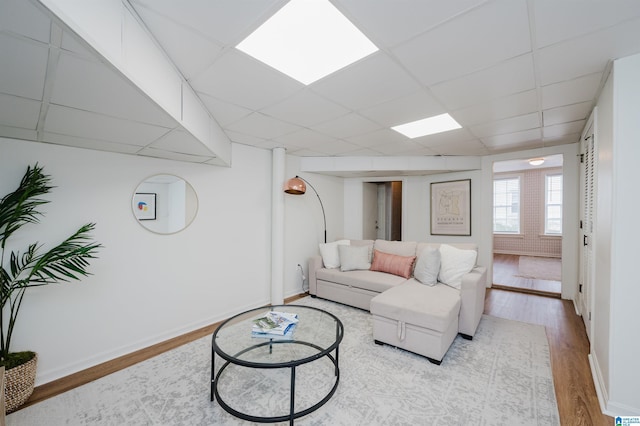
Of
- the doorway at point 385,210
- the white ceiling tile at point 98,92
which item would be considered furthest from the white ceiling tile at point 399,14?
the doorway at point 385,210

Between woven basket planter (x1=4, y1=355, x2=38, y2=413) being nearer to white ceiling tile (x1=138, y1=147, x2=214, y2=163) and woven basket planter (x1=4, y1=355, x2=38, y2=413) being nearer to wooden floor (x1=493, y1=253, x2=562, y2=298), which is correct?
white ceiling tile (x1=138, y1=147, x2=214, y2=163)

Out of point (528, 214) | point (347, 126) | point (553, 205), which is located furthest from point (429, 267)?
point (553, 205)

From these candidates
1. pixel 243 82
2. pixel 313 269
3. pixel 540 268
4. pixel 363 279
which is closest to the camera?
pixel 243 82

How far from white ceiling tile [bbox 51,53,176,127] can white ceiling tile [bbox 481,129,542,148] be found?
370 cm

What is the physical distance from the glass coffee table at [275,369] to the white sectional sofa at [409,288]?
2.22 ft

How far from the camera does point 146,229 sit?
2.65 m

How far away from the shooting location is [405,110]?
2396 mm

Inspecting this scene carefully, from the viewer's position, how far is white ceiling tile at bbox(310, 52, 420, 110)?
1.66 metres

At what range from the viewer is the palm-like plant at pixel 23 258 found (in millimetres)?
1788

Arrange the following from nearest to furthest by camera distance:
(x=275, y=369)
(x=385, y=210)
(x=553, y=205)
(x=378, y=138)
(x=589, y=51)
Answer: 1. (x=589, y=51)
2. (x=275, y=369)
3. (x=378, y=138)
4. (x=385, y=210)
5. (x=553, y=205)

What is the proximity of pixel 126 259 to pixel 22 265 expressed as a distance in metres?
0.67

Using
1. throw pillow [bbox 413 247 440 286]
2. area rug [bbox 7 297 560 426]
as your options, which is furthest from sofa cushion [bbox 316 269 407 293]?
area rug [bbox 7 297 560 426]

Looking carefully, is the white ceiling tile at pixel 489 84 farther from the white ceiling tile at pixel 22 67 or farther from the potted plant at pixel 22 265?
the potted plant at pixel 22 265

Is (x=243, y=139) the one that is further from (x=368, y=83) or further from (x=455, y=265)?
(x=455, y=265)
